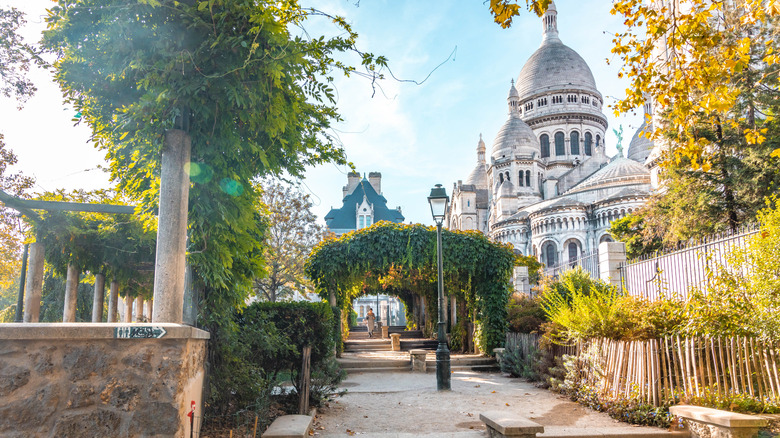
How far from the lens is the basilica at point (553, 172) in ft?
172

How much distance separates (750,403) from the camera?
6.31 metres

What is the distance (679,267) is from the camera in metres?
11.9

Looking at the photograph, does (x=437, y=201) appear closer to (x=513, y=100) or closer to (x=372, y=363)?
(x=372, y=363)

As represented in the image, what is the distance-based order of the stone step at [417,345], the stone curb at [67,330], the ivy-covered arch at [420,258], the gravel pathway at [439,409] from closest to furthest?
the stone curb at [67,330]
the gravel pathway at [439,409]
the ivy-covered arch at [420,258]
the stone step at [417,345]

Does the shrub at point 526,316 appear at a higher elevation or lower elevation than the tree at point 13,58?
lower

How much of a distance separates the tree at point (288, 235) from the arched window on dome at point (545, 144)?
1991 inches

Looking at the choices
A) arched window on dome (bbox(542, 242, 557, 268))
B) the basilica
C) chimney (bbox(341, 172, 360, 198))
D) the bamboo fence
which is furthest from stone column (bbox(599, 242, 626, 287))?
chimney (bbox(341, 172, 360, 198))

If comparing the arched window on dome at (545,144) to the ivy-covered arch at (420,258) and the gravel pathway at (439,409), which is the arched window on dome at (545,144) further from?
the gravel pathway at (439,409)

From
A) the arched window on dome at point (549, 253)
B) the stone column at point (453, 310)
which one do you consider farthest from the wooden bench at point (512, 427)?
the arched window on dome at point (549, 253)

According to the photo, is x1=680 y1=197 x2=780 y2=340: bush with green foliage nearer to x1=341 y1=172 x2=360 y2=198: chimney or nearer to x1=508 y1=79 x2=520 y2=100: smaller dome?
x1=341 y1=172 x2=360 y2=198: chimney

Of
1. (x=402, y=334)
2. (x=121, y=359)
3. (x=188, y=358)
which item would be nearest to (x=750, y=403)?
(x=188, y=358)

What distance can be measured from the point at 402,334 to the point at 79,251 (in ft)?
61.7

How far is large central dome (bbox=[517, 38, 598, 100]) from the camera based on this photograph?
71931mm

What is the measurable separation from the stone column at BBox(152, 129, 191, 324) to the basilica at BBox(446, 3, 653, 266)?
152 ft
